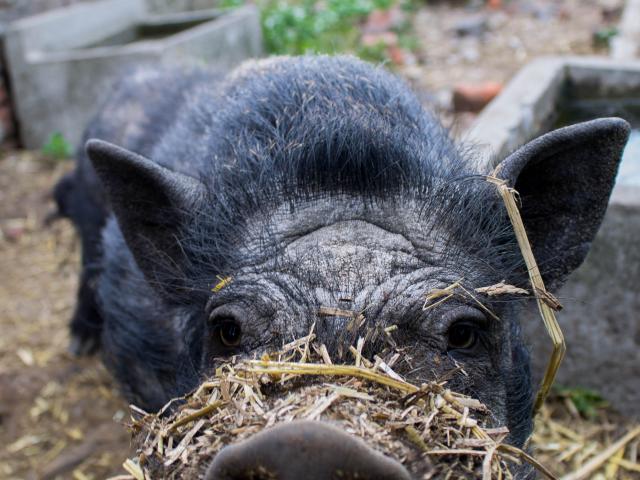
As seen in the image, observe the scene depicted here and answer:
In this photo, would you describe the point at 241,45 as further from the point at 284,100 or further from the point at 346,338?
the point at 346,338

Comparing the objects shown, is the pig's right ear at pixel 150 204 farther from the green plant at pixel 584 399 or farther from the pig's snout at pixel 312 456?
the green plant at pixel 584 399

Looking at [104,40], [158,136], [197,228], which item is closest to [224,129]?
[197,228]

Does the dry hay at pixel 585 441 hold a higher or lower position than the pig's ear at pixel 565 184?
lower

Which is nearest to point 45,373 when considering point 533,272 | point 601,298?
point 601,298

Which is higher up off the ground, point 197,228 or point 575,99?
point 197,228

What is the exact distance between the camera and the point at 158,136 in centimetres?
430

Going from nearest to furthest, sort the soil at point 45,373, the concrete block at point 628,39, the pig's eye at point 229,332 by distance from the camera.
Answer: the pig's eye at point 229,332
the soil at point 45,373
the concrete block at point 628,39

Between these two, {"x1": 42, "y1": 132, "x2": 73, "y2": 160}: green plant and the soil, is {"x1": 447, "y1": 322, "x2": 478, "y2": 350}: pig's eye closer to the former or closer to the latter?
the soil

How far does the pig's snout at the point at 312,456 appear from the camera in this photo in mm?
1624

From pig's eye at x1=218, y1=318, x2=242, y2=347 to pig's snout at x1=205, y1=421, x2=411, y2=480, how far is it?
0.76 metres

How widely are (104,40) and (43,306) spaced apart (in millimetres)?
4789

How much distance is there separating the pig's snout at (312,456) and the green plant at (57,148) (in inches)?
296

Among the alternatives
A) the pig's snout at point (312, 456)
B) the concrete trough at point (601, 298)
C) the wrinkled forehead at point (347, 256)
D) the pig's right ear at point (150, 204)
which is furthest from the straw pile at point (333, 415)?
the concrete trough at point (601, 298)

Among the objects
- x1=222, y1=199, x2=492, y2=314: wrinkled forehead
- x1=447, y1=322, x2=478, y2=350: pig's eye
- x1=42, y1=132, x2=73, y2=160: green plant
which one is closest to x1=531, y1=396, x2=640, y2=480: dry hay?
x1=447, y1=322, x2=478, y2=350: pig's eye
